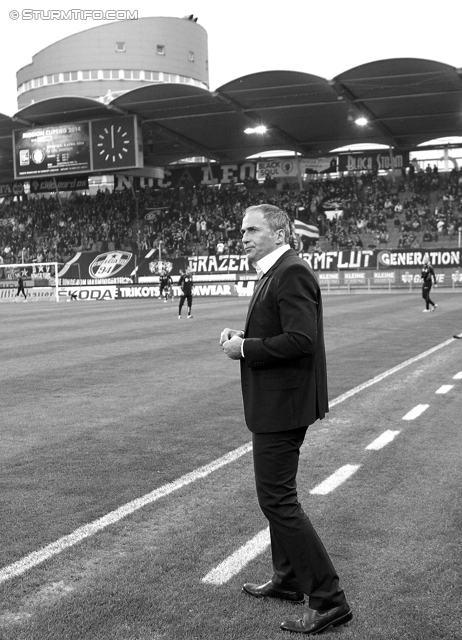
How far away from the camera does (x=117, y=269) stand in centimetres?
5066

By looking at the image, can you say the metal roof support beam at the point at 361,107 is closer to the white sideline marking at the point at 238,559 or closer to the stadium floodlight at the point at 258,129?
the stadium floodlight at the point at 258,129

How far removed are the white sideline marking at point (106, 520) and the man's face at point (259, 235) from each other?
7.62 ft

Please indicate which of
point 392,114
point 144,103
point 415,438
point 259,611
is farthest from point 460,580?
point 392,114

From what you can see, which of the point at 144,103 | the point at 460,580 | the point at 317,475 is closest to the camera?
the point at 460,580

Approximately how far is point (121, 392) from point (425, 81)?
3635 cm

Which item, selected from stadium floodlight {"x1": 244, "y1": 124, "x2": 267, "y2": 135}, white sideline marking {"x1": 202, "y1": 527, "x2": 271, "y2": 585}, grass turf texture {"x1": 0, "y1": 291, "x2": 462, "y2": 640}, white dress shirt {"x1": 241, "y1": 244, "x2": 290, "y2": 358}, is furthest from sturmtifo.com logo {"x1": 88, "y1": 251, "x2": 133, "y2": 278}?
white dress shirt {"x1": 241, "y1": 244, "x2": 290, "y2": 358}

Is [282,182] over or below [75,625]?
over

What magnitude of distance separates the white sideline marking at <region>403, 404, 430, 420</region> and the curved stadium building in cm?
8263

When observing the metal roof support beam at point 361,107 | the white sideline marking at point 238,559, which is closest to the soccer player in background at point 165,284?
the metal roof support beam at point 361,107

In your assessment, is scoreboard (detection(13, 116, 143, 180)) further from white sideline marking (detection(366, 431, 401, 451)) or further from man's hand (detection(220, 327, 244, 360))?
man's hand (detection(220, 327, 244, 360))

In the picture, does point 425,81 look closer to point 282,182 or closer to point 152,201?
point 282,182

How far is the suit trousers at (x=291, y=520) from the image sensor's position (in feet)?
A: 12.0

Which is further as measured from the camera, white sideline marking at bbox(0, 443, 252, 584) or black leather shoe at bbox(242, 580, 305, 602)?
white sideline marking at bbox(0, 443, 252, 584)

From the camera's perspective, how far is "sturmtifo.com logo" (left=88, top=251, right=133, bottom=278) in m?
50.7
